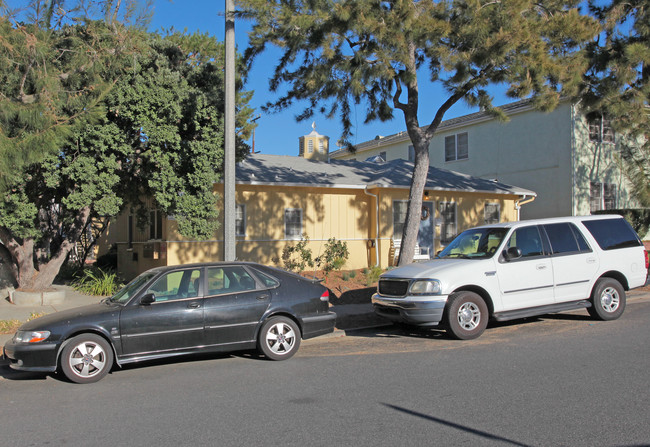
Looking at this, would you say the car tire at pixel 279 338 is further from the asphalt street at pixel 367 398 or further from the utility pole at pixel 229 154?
the utility pole at pixel 229 154

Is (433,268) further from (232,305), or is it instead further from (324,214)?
(324,214)

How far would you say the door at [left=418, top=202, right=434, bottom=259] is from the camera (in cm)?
1845

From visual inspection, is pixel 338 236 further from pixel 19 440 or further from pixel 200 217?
pixel 19 440

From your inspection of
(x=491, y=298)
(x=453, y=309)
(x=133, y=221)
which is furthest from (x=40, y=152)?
(x=133, y=221)

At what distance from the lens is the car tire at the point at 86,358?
21.5 ft

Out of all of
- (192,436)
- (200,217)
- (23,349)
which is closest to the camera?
(192,436)

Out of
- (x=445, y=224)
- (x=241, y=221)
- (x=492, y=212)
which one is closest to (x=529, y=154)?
(x=492, y=212)

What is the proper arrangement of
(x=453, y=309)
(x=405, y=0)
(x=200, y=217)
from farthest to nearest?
(x=200, y=217)
(x=405, y=0)
(x=453, y=309)

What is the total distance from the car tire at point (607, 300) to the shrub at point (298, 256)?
7778 mm

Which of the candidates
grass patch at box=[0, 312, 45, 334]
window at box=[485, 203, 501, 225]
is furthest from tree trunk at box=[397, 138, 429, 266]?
grass patch at box=[0, 312, 45, 334]

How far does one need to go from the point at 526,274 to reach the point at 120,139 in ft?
27.7

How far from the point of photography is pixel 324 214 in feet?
56.5

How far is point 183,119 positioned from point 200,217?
2255 mm

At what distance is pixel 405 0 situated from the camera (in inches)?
440
